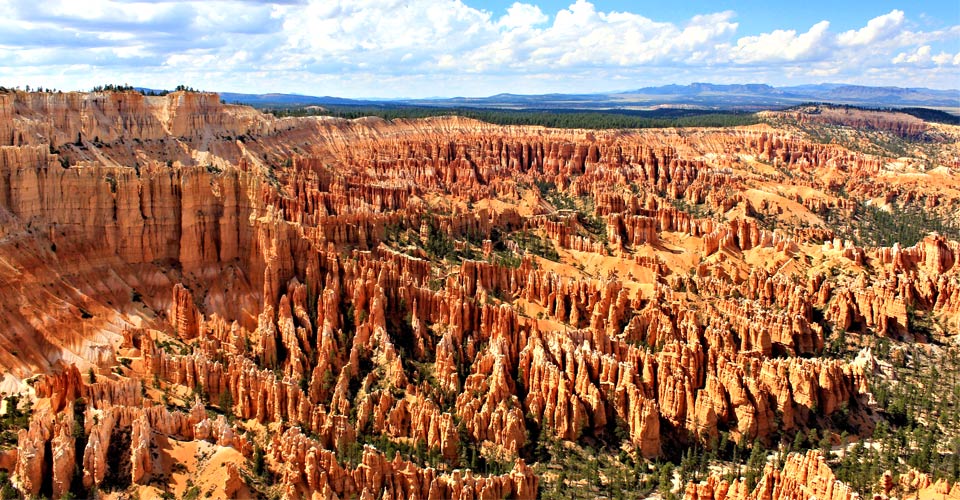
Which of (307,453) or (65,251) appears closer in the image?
(307,453)

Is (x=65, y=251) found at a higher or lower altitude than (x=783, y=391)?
higher

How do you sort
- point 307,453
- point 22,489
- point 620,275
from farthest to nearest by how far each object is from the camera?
1. point 620,275
2. point 307,453
3. point 22,489

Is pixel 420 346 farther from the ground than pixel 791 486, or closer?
farther from the ground

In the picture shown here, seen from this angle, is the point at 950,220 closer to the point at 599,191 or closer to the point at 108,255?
the point at 599,191

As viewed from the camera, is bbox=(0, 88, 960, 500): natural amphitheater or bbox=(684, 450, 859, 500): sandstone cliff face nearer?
bbox=(684, 450, 859, 500): sandstone cliff face

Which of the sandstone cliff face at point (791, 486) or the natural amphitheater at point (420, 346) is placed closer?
the sandstone cliff face at point (791, 486)

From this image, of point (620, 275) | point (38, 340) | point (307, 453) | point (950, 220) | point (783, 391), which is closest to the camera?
point (307, 453)

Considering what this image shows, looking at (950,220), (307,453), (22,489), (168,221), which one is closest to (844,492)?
(307,453)

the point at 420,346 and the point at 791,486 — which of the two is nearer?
the point at 791,486
